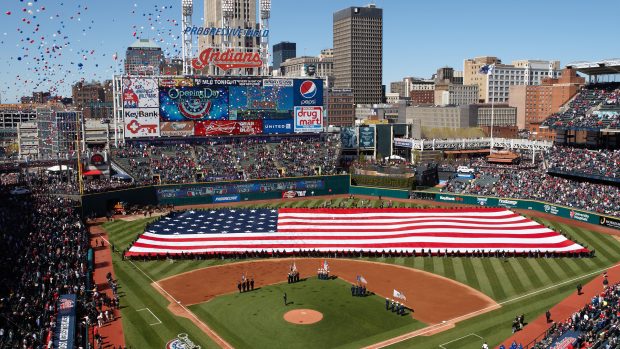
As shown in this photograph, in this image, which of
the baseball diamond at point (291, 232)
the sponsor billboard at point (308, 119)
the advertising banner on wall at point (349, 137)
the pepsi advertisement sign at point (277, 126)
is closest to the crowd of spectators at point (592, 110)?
the baseball diamond at point (291, 232)

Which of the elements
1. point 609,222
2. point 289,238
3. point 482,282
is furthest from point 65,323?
point 609,222

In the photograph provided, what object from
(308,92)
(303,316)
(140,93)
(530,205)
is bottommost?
(303,316)

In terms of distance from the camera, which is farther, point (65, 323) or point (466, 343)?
point (466, 343)

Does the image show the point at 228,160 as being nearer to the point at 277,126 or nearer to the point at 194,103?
the point at 194,103

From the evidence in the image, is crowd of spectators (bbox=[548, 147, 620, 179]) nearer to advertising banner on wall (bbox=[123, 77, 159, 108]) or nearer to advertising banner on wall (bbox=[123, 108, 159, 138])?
advertising banner on wall (bbox=[123, 108, 159, 138])

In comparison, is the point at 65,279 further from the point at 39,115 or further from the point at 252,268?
the point at 39,115

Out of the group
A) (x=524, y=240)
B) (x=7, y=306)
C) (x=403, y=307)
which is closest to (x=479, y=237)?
(x=524, y=240)
